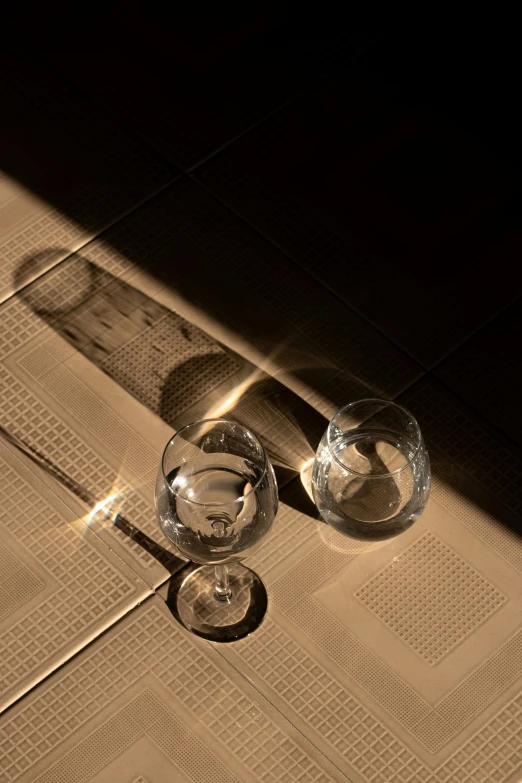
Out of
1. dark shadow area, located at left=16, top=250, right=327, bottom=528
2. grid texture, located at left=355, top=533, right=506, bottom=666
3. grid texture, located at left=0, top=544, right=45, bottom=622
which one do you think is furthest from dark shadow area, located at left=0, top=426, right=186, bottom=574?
grid texture, located at left=355, top=533, right=506, bottom=666

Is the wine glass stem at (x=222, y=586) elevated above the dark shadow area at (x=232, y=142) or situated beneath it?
situated beneath

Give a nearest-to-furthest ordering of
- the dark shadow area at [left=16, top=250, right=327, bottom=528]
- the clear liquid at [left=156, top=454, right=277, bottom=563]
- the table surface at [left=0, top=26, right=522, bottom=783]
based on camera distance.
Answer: the clear liquid at [left=156, top=454, right=277, bottom=563]
the table surface at [left=0, top=26, right=522, bottom=783]
the dark shadow area at [left=16, top=250, right=327, bottom=528]

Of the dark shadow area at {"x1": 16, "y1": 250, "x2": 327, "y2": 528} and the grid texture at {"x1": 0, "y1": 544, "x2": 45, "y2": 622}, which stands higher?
the dark shadow area at {"x1": 16, "y1": 250, "x2": 327, "y2": 528}

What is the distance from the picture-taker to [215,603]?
1.25 m

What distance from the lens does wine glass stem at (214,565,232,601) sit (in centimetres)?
121

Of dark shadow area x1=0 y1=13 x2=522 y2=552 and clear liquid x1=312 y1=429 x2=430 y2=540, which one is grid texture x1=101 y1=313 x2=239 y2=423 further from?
clear liquid x1=312 y1=429 x2=430 y2=540

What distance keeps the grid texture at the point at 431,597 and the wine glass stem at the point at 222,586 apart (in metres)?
0.16

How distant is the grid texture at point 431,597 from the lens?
1.23 meters

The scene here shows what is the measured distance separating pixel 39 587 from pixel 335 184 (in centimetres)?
73

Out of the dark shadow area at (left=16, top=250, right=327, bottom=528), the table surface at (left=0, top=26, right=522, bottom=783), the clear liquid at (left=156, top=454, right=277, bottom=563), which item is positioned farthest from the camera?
the dark shadow area at (left=16, top=250, right=327, bottom=528)

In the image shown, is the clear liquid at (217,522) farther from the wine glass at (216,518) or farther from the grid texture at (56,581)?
the grid texture at (56,581)

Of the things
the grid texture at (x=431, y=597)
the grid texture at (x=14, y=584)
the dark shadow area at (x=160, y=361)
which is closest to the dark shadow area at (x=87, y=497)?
the dark shadow area at (x=160, y=361)

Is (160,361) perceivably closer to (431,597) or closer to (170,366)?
(170,366)

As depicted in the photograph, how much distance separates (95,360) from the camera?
1412 mm
